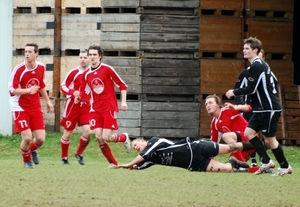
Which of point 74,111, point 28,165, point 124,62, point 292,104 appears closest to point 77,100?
point 74,111

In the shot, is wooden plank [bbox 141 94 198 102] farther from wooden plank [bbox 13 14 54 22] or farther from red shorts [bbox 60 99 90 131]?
red shorts [bbox 60 99 90 131]

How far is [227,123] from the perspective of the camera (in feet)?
55.5

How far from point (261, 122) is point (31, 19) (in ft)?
36.3

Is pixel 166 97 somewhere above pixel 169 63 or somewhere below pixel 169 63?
below

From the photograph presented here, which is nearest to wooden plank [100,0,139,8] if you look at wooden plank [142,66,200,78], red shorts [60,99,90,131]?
wooden plank [142,66,200,78]

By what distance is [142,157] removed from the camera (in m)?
15.2

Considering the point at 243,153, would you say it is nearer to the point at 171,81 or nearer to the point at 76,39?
the point at 171,81

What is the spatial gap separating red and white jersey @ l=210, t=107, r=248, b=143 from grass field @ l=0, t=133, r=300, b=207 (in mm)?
1116

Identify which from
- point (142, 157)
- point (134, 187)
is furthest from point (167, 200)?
point (142, 157)

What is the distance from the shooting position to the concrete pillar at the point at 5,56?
24.9 meters

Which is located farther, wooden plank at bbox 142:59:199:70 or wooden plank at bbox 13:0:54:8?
wooden plank at bbox 13:0:54:8

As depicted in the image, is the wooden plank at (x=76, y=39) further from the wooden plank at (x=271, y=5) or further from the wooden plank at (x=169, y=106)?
the wooden plank at (x=271, y=5)

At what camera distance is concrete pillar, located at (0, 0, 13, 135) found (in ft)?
81.8

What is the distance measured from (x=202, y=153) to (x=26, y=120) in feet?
10.9
